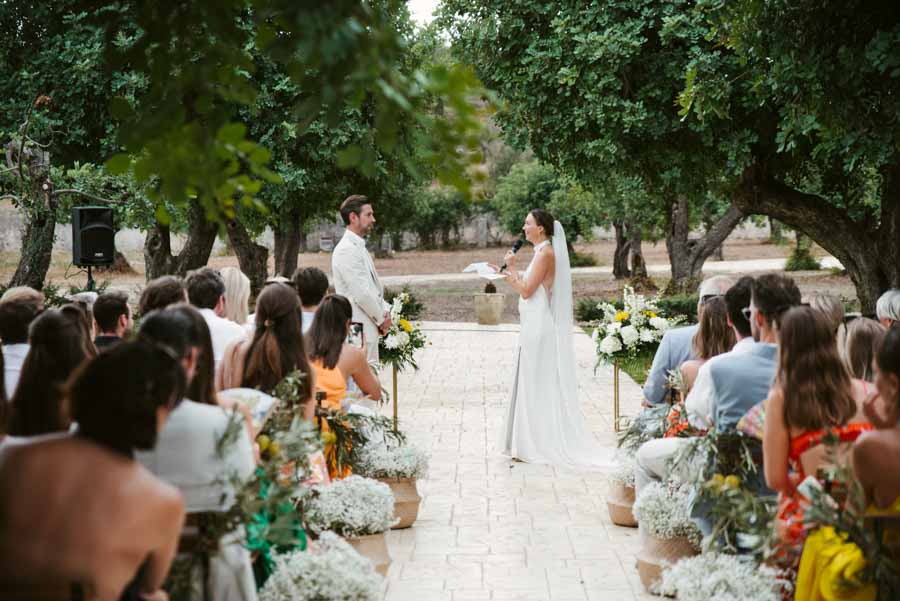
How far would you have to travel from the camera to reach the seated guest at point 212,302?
652 cm

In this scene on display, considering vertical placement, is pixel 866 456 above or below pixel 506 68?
below

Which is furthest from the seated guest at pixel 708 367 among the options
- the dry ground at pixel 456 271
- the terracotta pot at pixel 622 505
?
the dry ground at pixel 456 271

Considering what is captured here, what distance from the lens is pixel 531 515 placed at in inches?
309

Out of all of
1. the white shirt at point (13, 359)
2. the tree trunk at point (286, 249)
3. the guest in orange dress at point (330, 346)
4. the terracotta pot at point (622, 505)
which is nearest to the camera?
the white shirt at point (13, 359)

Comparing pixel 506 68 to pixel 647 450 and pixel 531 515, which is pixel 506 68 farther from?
pixel 647 450

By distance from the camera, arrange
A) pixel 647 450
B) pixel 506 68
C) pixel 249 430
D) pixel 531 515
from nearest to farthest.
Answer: pixel 249 430 → pixel 647 450 → pixel 531 515 → pixel 506 68

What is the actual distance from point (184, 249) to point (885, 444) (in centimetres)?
1908

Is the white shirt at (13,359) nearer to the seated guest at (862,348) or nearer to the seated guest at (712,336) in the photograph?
the seated guest at (712,336)

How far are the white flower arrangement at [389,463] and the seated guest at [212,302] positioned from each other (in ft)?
4.18

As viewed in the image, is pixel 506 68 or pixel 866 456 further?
pixel 506 68

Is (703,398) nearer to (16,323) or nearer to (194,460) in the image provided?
(194,460)

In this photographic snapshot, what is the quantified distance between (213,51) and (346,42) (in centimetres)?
62

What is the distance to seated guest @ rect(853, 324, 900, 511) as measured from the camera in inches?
143

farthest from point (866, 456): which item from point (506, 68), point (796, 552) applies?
point (506, 68)
